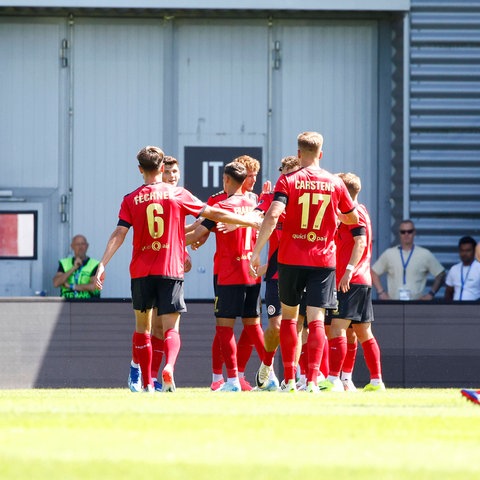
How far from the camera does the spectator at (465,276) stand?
17256 mm

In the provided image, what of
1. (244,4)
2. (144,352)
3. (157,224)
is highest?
(244,4)

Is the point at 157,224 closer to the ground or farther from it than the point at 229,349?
farther from it

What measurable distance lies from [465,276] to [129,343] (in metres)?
3.98

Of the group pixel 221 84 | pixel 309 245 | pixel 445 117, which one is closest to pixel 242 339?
pixel 309 245

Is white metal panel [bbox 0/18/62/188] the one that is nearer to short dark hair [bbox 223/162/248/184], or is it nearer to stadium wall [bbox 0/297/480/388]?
stadium wall [bbox 0/297/480/388]

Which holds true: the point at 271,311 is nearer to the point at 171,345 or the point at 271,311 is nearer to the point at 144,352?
the point at 144,352

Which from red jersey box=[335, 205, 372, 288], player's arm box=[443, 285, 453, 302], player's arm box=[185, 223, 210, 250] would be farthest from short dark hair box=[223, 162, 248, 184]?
player's arm box=[443, 285, 453, 302]

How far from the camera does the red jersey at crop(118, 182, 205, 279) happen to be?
38.0 ft

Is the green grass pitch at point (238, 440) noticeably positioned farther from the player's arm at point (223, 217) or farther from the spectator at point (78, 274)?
the spectator at point (78, 274)

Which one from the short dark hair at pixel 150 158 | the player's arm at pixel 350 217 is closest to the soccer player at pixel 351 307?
the player's arm at pixel 350 217

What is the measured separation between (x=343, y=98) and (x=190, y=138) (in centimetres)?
208

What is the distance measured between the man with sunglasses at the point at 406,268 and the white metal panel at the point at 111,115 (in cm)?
357

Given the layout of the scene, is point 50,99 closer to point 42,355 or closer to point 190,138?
point 190,138

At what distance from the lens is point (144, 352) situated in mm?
11844
